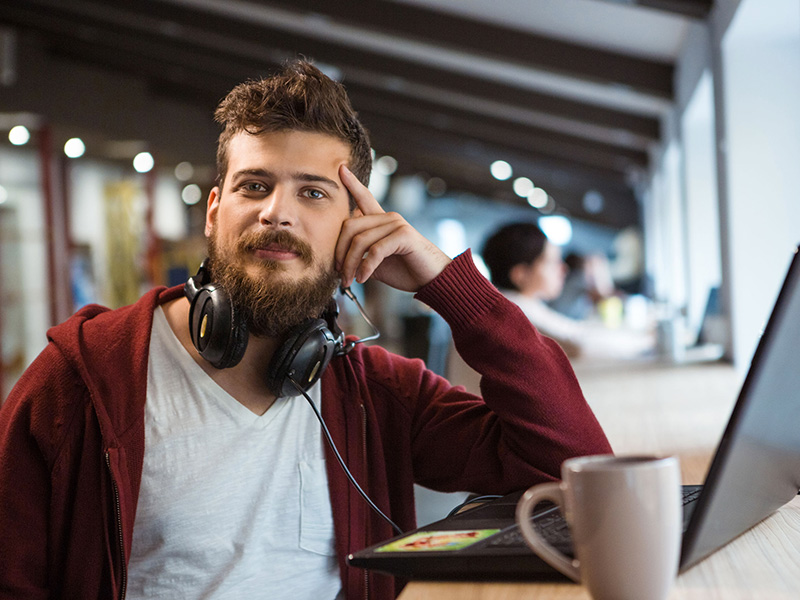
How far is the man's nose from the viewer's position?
1.14 m

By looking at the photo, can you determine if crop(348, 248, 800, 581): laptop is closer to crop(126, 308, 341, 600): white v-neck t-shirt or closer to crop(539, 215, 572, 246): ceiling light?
crop(126, 308, 341, 600): white v-neck t-shirt

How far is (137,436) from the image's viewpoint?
105cm

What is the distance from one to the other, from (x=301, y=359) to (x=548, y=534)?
49 cm

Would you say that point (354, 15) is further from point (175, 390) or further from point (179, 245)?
point (179, 245)

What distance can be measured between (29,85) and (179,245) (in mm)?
2517

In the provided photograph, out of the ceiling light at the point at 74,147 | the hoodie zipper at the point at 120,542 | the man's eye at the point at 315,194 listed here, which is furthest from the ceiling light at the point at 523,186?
the hoodie zipper at the point at 120,542

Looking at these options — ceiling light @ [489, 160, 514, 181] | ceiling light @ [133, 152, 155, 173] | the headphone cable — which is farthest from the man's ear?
ceiling light @ [489, 160, 514, 181]

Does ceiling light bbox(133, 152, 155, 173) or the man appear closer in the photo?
the man

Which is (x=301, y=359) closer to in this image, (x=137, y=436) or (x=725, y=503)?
(x=137, y=436)

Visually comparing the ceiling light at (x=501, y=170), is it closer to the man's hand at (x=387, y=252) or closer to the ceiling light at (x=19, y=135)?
the ceiling light at (x=19, y=135)

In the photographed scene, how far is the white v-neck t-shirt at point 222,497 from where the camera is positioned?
3.47 ft

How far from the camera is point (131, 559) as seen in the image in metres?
1.06

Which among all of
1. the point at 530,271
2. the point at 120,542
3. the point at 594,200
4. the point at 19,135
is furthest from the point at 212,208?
the point at 594,200

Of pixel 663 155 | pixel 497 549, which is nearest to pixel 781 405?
pixel 497 549
